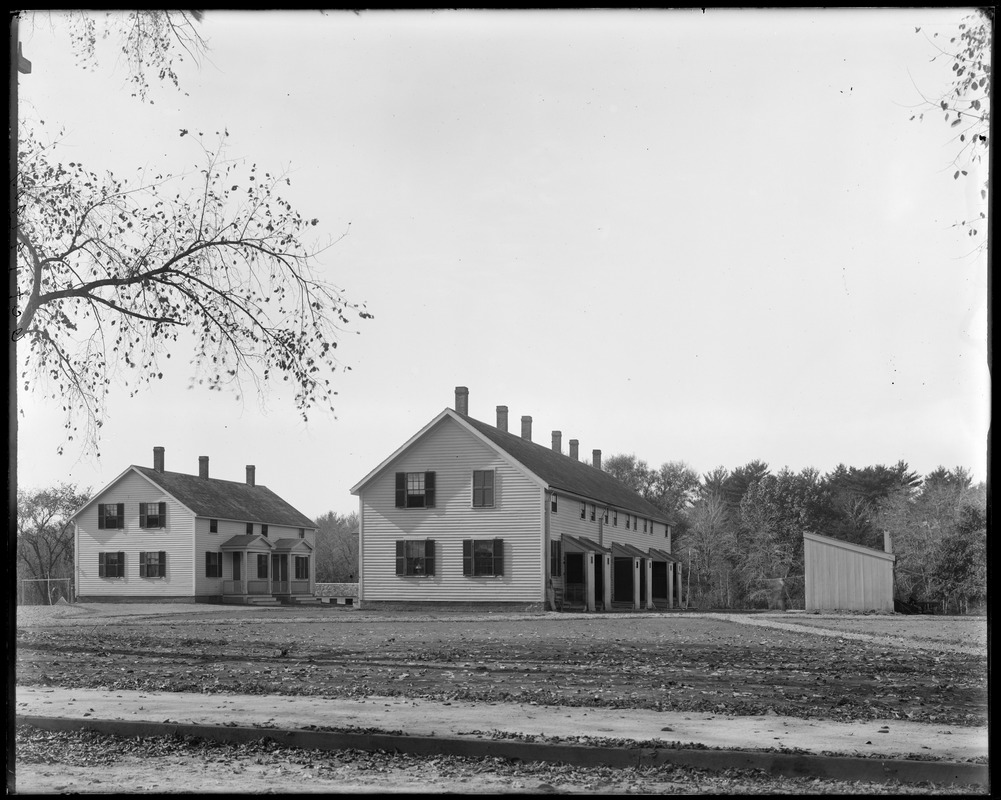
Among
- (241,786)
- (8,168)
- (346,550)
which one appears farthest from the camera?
(346,550)

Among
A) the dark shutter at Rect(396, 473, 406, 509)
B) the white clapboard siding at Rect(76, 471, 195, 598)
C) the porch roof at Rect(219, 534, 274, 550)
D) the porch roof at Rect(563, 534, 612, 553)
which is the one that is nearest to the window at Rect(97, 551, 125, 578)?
the white clapboard siding at Rect(76, 471, 195, 598)

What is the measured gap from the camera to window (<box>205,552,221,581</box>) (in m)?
49.6

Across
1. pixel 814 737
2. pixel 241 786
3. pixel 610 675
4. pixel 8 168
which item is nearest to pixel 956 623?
pixel 610 675

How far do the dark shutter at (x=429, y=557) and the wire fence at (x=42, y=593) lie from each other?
2135 cm

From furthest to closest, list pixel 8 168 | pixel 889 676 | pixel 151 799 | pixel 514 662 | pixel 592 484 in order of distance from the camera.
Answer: pixel 592 484
pixel 514 662
pixel 889 676
pixel 151 799
pixel 8 168

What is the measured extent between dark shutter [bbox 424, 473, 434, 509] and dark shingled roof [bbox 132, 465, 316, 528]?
1498cm

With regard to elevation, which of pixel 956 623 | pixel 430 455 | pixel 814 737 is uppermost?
pixel 430 455

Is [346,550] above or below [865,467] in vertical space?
below

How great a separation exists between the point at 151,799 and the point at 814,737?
5.27 meters

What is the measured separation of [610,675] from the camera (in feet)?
46.6

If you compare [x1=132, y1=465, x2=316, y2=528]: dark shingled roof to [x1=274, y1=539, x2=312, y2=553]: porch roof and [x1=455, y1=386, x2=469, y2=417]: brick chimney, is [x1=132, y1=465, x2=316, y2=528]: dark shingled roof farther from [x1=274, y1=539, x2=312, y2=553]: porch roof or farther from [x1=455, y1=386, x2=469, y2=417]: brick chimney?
[x1=455, y1=386, x2=469, y2=417]: brick chimney

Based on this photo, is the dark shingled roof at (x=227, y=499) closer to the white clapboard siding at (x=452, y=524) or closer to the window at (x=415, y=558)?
the white clapboard siding at (x=452, y=524)

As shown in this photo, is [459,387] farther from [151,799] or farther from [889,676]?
[151,799]

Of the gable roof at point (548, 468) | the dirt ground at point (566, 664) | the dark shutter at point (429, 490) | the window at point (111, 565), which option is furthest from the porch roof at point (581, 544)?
the window at point (111, 565)
